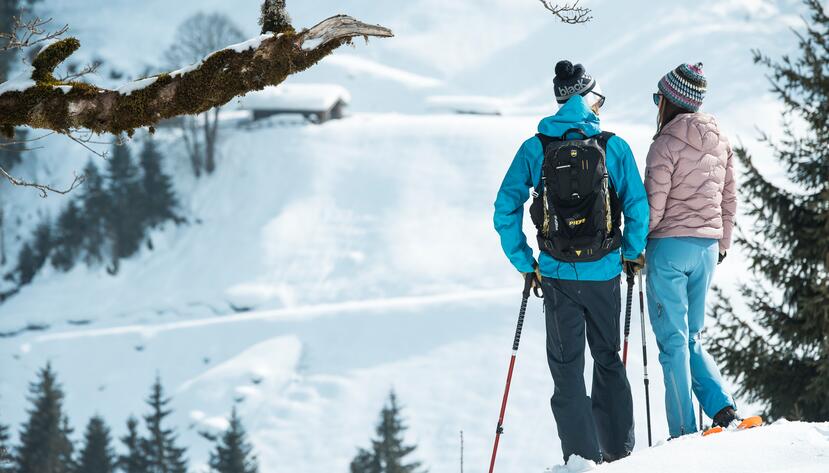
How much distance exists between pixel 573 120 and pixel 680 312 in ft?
4.61

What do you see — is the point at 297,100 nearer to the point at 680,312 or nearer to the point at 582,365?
the point at 680,312

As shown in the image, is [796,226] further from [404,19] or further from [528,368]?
[404,19]

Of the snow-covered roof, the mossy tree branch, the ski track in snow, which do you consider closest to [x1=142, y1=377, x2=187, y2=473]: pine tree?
the ski track in snow

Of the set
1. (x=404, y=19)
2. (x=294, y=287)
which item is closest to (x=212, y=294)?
(x=294, y=287)

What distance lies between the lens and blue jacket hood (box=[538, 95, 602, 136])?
5.00 metres

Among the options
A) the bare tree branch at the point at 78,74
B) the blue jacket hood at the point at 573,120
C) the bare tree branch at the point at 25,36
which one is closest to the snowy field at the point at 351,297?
the blue jacket hood at the point at 573,120

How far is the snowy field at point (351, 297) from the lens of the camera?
2469 cm

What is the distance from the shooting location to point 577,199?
4.92 m

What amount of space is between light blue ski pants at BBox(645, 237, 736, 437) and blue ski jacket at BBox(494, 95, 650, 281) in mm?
243

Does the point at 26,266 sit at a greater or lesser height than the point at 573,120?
greater

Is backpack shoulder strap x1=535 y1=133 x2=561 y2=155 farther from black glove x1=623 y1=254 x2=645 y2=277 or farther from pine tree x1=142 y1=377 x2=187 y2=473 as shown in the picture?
pine tree x1=142 y1=377 x2=187 y2=473

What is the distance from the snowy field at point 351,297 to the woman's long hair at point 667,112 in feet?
6.59

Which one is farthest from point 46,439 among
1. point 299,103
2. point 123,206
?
point 299,103

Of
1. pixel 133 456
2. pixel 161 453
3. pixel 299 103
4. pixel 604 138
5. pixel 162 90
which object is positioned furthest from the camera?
pixel 299 103
